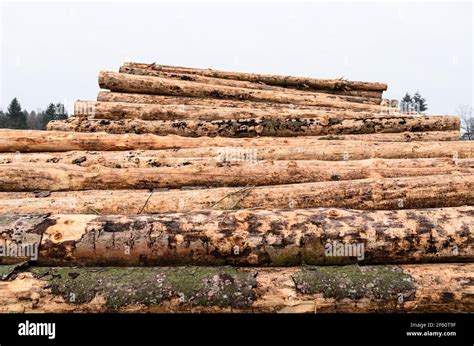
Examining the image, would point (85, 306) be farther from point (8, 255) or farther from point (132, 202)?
point (132, 202)

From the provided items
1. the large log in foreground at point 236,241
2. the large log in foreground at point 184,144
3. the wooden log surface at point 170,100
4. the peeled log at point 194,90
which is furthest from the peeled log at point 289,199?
the peeled log at point 194,90

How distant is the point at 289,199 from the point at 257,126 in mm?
2331

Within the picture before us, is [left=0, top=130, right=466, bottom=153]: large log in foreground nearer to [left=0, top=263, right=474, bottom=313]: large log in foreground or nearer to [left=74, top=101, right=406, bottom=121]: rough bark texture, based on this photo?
[left=74, top=101, right=406, bottom=121]: rough bark texture

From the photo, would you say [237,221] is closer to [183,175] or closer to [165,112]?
[183,175]

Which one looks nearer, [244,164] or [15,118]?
[244,164]

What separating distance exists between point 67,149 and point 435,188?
4.83 metres

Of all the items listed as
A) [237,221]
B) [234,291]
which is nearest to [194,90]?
[237,221]

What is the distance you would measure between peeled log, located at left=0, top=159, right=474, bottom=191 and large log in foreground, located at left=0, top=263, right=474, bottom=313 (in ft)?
4.94

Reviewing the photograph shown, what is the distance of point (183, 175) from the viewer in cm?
438

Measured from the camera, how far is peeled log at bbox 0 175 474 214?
3.76 m

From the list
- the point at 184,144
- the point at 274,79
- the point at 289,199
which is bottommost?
Result: the point at 289,199

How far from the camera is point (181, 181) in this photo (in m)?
4.36

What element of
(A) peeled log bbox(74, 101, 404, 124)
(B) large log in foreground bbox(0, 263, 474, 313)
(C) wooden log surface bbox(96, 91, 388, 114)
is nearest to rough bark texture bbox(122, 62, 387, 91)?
(C) wooden log surface bbox(96, 91, 388, 114)
